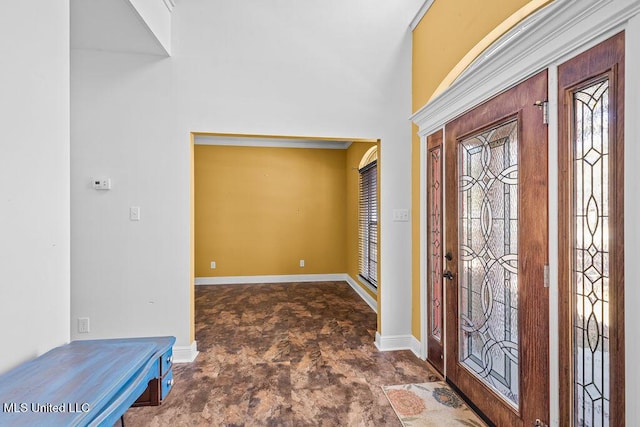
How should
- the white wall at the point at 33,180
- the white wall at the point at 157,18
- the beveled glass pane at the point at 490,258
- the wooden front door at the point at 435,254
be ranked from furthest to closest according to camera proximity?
the wooden front door at the point at 435,254
the white wall at the point at 157,18
the beveled glass pane at the point at 490,258
the white wall at the point at 33,180

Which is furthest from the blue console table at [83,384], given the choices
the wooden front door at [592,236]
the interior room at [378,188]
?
the wooden front door at [592,236]

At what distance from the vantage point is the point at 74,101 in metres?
2.56

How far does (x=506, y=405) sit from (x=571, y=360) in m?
0.57

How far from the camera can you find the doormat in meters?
1.89

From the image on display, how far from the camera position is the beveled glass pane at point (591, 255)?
1.17 metres

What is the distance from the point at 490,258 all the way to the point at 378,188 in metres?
1.36

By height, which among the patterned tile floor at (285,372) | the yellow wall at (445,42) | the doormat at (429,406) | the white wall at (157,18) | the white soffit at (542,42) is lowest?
the patterned tile floor at (285,372)

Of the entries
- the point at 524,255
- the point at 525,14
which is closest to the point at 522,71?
the point at 525,14

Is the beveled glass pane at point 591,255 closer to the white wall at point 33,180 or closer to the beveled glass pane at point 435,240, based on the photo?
the beveled glass pane at point 435,240

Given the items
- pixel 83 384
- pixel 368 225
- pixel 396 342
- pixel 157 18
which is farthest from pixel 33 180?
pixel 368 225

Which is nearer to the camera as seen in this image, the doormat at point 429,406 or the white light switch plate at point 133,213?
the doormat at point 429,406

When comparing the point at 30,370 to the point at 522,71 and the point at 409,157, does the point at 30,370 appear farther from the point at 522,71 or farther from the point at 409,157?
the point at 409,157

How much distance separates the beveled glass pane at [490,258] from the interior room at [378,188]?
0.04ft

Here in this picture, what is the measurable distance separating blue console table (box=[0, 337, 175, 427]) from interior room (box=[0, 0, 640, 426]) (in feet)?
0.14
